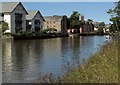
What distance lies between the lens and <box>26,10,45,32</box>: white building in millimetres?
110062

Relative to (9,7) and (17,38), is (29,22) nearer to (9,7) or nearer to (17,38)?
(9,7)

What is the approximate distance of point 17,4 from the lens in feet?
326

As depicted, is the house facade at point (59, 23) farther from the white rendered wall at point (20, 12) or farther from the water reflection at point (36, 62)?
the water reflection at point (36, 62)

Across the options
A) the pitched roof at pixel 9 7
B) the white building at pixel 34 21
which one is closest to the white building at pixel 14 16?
the pitched roof at pixel 9 7

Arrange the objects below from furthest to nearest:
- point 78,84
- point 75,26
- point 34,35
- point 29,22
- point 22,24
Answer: point 75,26 < point 29,22 < point 22,24 < point 34,35 < point 78,84

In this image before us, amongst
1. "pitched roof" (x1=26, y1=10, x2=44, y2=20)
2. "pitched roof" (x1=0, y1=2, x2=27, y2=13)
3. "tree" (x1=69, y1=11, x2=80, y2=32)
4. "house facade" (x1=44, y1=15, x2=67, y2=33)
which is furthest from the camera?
"house facade" (x1=44, y1=15, x2=67, y2=33)

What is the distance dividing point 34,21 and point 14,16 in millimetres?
15449

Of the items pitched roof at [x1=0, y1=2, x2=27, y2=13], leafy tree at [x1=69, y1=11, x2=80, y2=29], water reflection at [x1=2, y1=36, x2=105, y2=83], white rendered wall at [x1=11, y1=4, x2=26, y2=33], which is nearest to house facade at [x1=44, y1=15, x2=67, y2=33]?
leafy tree at [x1=69, y1=11, x2=80, y2=29]

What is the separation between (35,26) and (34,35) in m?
24.8

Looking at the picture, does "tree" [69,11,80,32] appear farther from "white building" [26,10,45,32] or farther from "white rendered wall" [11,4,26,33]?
"white rendered wall" [11,4,26,33]

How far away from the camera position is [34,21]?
113m

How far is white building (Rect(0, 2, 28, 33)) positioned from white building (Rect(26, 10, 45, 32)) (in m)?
6.81

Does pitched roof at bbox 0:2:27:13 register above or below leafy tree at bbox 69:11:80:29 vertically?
above

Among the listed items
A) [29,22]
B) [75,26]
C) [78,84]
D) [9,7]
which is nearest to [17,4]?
[9,7]
